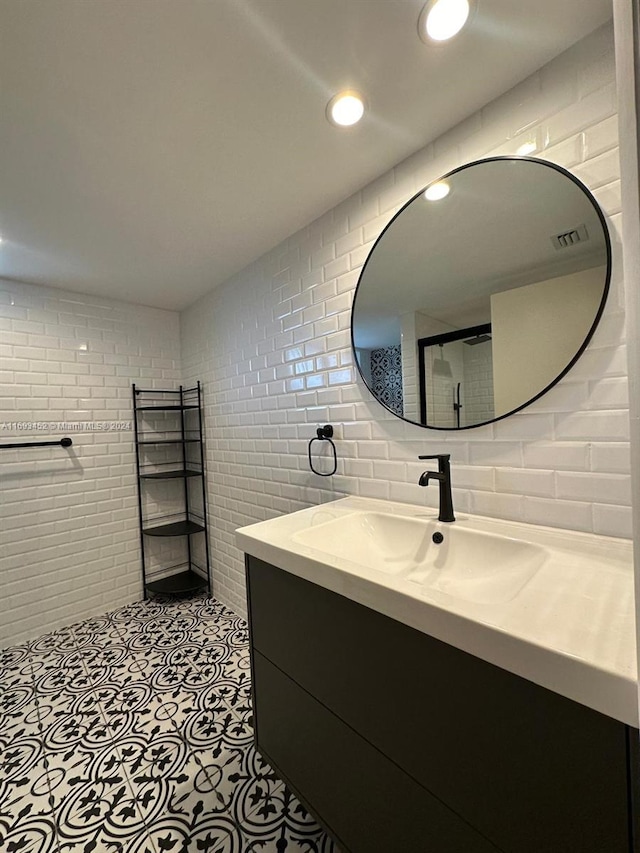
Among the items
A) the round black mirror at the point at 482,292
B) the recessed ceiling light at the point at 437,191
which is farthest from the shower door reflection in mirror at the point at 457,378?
the recessed ceiling light at the point at 437,191

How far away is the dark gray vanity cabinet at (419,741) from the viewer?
19.7 inches

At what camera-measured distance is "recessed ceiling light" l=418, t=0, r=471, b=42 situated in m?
0.79

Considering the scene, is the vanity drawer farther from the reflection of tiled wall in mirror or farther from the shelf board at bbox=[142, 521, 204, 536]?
the shelf board at bbox=[142, 521, 204, 536]

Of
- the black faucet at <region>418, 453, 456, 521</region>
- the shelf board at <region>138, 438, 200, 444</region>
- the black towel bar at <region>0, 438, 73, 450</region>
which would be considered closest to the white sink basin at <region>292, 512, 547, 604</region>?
the black faucet at <region>418, 453, 456, 521</region>

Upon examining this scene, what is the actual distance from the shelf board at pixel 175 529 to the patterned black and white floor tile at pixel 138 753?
0.65m

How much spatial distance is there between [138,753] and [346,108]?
2444 millimetres

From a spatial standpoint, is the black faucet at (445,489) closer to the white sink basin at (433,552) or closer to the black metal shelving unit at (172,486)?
the white sink basin at (433,552)

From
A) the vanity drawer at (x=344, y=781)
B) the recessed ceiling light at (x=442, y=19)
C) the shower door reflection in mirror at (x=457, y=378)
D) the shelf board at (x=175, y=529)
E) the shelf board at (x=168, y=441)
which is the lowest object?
the vanity drawer at (x=344, y=781)

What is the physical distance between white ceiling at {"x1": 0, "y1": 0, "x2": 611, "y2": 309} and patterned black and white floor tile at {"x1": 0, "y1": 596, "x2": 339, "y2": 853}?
225cm

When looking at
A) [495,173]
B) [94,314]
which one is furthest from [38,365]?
[495,173]

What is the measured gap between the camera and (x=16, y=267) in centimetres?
199

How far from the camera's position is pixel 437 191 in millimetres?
1181

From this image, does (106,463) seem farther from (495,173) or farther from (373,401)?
(495,173)

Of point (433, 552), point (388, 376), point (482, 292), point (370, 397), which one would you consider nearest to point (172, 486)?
point (370, 397)
